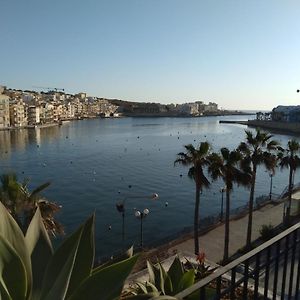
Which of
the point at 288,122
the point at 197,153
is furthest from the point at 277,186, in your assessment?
the point at 288,122

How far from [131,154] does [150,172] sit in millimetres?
21997

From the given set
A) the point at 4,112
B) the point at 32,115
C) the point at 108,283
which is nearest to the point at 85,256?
the point at 108,283

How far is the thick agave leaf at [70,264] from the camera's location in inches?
90.1

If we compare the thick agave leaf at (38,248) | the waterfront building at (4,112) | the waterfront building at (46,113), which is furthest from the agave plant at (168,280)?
the waterfront building at (46,113)

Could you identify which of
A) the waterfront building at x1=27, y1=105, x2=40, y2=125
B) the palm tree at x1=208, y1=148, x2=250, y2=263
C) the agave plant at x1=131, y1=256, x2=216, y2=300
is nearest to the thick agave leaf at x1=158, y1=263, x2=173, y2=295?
the agave plant at x1=131, y1=256, x2=216, y2=300

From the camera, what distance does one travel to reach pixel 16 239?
253 centimetres

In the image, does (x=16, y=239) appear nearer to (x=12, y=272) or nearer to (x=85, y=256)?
(x=12, y=272)

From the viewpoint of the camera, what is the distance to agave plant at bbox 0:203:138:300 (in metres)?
2.28

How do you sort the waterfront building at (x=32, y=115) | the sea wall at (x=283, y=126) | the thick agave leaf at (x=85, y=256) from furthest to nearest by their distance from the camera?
the waterfront building at (x=32, y=115) < the sea wall at (x=283, y=126) < the thick agave leaf at (x=85, y=256)

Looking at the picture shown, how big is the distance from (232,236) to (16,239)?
2691 centimetres

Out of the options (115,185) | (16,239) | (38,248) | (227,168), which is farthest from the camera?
(115,185)

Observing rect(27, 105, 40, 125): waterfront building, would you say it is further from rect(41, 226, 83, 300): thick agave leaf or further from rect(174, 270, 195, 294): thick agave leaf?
rect(41, 226, 83, 300): thick agave leaf

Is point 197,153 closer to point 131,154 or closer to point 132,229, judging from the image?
point 132,229

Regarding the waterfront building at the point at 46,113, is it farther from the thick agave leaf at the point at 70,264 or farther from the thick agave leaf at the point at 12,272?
the thick agave leaf at the point at 12,272
